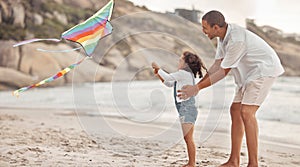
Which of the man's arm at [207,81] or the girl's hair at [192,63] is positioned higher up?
the girl's hair at [192,63]

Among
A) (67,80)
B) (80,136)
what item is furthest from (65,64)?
(80,136)

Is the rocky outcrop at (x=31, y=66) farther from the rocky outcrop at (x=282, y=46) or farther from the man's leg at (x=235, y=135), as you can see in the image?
the man's leg at (x=235, y=135)

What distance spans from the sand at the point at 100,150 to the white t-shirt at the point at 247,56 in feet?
1.86

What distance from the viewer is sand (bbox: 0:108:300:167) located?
8.05ft

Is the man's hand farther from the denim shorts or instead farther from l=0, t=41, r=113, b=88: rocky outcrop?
l=0, t=41, r=113, b=88: rocky outcrop

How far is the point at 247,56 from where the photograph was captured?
7.16 ft

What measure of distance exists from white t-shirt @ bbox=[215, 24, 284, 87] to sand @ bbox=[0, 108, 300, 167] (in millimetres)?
566

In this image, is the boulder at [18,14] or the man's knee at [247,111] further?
the boulder at [18,14]

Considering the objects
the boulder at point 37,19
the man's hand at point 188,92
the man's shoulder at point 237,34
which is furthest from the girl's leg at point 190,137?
the boulder at point 37,19

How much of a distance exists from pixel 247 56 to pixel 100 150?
106 cm

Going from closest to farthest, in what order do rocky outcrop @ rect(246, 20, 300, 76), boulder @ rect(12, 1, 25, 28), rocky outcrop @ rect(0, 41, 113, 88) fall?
rocky outcrop @ rect(0, 41, 113, 88) → boulder @ rect(12, 1, 25, 28) → rocky outcrop @ rect(246, 20, 300, 76)

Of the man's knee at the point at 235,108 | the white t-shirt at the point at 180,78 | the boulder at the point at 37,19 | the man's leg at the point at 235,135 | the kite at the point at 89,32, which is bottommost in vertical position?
the man's leg at the point at 235,135

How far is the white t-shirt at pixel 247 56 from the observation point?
2.15 m

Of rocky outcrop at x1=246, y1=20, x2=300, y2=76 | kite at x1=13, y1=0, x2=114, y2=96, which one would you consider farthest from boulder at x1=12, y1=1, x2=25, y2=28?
kite at x1=13, y1=0, x2=114, y2=96
